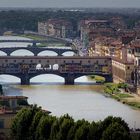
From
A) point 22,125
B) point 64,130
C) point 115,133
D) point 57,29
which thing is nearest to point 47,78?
point 22,125

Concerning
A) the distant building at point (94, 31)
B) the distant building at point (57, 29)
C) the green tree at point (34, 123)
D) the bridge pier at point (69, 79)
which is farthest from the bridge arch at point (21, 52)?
the green tree at point (34, 123)

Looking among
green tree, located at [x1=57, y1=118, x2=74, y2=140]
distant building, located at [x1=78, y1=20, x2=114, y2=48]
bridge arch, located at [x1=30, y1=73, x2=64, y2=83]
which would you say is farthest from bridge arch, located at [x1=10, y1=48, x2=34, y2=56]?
green tree, located at [x1=57, y1=118, x2=74, y2=140]

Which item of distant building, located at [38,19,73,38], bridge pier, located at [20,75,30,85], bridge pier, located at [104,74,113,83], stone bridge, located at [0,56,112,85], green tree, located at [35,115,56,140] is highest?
green tree, located at [35,115,56,140]

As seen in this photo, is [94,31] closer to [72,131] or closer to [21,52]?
[21,52]

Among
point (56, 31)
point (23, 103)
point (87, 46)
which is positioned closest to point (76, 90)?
point (23, 103)

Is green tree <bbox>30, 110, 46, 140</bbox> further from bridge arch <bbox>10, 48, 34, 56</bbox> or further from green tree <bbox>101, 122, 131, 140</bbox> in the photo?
bridge arch <bbox>10, 48, 34, 56</bbox>

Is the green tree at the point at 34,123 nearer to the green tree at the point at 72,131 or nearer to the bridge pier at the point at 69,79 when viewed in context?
the green tree at the point at 72,131
